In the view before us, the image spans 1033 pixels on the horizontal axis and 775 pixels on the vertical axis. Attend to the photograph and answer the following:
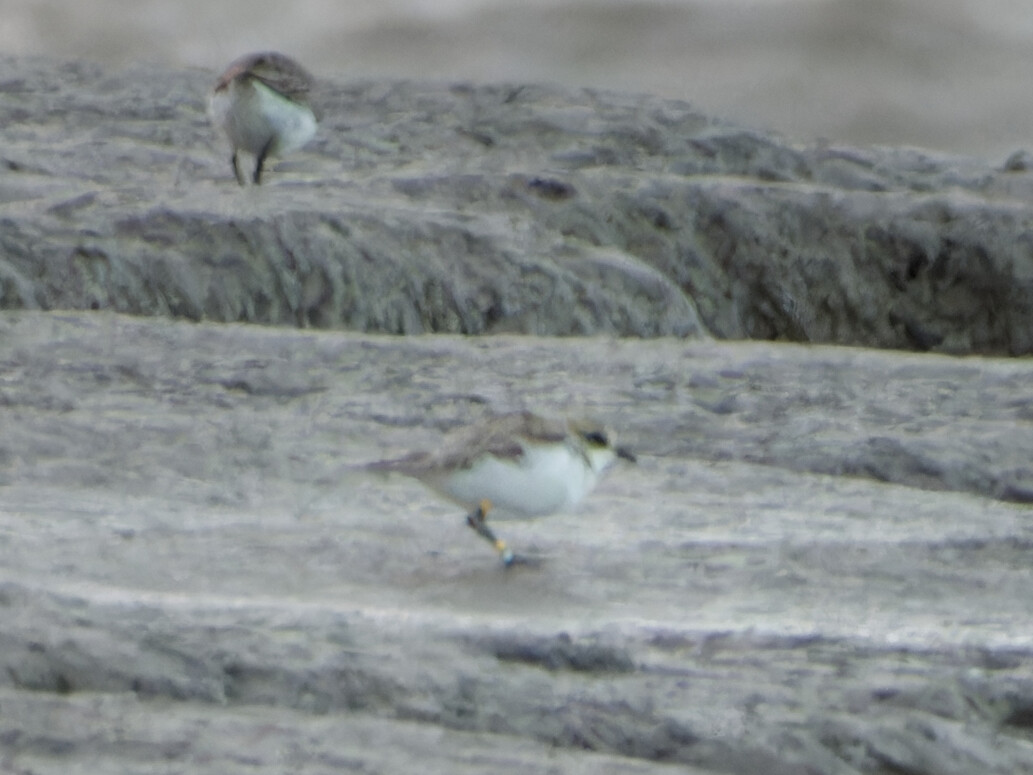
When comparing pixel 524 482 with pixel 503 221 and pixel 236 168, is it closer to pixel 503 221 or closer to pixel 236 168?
pixel 503 221

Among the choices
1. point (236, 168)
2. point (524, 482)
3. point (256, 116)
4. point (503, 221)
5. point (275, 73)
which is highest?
point (275, 73)

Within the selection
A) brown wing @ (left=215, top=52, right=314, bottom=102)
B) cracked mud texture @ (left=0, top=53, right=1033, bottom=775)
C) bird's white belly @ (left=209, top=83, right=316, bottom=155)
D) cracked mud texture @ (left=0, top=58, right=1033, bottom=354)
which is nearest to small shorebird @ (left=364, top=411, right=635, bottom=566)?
cracked mud texture @ (left=0, top=53, right=1033, bottom=775)

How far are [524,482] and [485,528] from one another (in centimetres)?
20

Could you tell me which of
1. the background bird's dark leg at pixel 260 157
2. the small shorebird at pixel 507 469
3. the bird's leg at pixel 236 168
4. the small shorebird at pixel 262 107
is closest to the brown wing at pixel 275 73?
the small shorebird at pixel 262 107

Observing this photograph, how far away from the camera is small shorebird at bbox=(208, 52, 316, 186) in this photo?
9.51 m

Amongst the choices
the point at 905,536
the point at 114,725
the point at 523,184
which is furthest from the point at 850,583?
the point at 523,184

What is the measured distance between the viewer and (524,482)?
463 centimetres

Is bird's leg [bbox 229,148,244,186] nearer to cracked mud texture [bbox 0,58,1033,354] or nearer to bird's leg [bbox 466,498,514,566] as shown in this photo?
cracked mud texture [bbox 0,58,1033,354]

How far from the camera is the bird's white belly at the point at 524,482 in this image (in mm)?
4621

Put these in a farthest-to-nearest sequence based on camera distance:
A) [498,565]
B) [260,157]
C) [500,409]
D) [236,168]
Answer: [236,168] → [260,157] → [500,409] → [498,565]

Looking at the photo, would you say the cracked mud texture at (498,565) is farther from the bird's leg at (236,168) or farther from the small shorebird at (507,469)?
the bird's leg at (236,168)

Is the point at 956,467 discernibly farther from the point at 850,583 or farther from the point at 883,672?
the point at 883,672

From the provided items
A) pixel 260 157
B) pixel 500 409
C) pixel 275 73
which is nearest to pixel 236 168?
pixel 260 157

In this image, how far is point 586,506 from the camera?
225 inches
